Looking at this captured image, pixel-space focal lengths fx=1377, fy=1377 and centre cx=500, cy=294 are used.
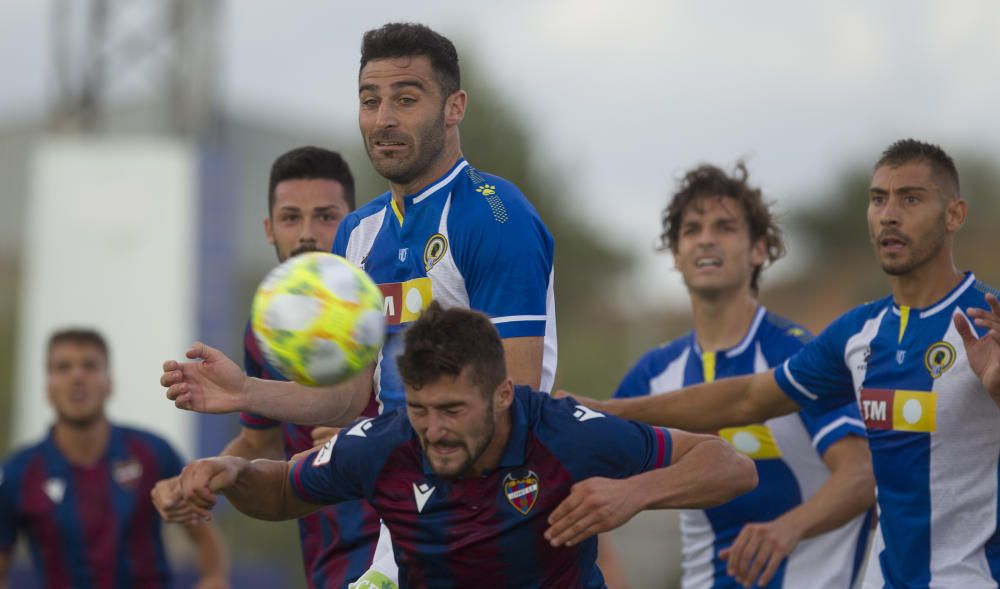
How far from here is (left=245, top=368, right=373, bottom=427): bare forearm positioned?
4.84m

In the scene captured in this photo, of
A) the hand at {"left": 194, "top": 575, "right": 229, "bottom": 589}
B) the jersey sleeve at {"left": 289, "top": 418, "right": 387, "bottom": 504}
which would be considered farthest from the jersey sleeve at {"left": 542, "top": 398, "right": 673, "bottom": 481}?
the hand at {"left": 194, "top": 575, "right": 229, "bottom": 589}

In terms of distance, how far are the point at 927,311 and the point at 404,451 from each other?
2.40m

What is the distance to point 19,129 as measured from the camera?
118 feet

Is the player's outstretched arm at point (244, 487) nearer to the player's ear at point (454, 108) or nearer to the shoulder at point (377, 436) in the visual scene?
the shoulder at point (377, 436)

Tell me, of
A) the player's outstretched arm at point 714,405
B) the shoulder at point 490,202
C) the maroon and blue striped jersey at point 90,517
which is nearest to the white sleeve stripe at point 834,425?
the player's outstretched arm at point 714,405

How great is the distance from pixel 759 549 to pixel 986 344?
1.45m

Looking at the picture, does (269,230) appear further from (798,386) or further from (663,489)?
(663,489)

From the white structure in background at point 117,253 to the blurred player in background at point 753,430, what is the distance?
10.5 metres

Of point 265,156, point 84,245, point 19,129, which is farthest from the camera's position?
point 19,129

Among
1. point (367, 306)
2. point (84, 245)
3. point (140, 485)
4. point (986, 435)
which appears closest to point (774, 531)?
point (986, 435)

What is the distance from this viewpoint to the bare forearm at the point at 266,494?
4820 mm

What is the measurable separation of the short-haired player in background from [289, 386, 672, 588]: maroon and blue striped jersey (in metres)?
0.82

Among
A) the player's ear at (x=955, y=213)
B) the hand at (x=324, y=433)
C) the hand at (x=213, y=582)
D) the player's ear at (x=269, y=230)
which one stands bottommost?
the hand at (x=213, y=582)

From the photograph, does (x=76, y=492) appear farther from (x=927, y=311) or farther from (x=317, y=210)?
(x=927, y=311)
